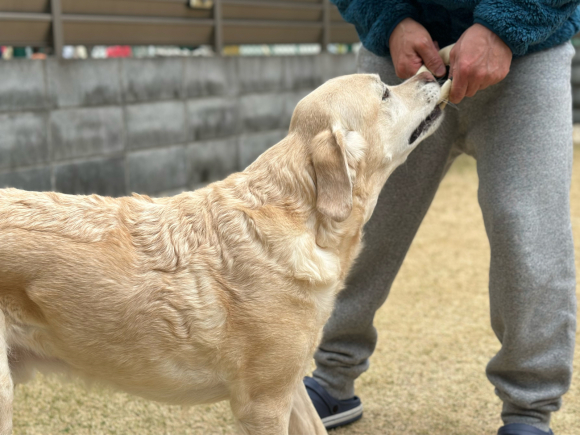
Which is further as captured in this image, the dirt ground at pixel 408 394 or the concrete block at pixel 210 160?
the concrete block at pixel 210 160

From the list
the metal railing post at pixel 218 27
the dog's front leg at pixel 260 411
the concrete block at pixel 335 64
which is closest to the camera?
the dog's front leg at pixel 260 411

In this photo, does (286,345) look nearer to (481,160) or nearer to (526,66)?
(481,160)

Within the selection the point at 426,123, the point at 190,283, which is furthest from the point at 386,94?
the point at 190,283

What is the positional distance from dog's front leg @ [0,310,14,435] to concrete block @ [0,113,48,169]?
9.78 ft

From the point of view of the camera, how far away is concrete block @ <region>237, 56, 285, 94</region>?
680 cm

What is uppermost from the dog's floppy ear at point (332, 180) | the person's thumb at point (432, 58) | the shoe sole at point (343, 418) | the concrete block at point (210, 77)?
the person's thumb at point (432, 58)

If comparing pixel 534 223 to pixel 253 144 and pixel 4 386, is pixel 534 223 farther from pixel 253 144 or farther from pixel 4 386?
pixel 253 144

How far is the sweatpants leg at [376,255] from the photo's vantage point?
2750 mm

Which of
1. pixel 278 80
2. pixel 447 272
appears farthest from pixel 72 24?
pixel 447 272

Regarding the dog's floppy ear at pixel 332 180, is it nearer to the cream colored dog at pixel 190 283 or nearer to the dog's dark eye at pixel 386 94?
the cream colored dog at pixel 190 283

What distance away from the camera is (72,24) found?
5273mm

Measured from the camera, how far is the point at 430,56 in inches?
98.8

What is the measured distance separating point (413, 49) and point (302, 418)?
54.7 inches

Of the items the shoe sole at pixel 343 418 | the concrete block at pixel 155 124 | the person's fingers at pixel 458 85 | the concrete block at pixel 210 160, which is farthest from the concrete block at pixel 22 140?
the person's fingers at pixel 458 85
